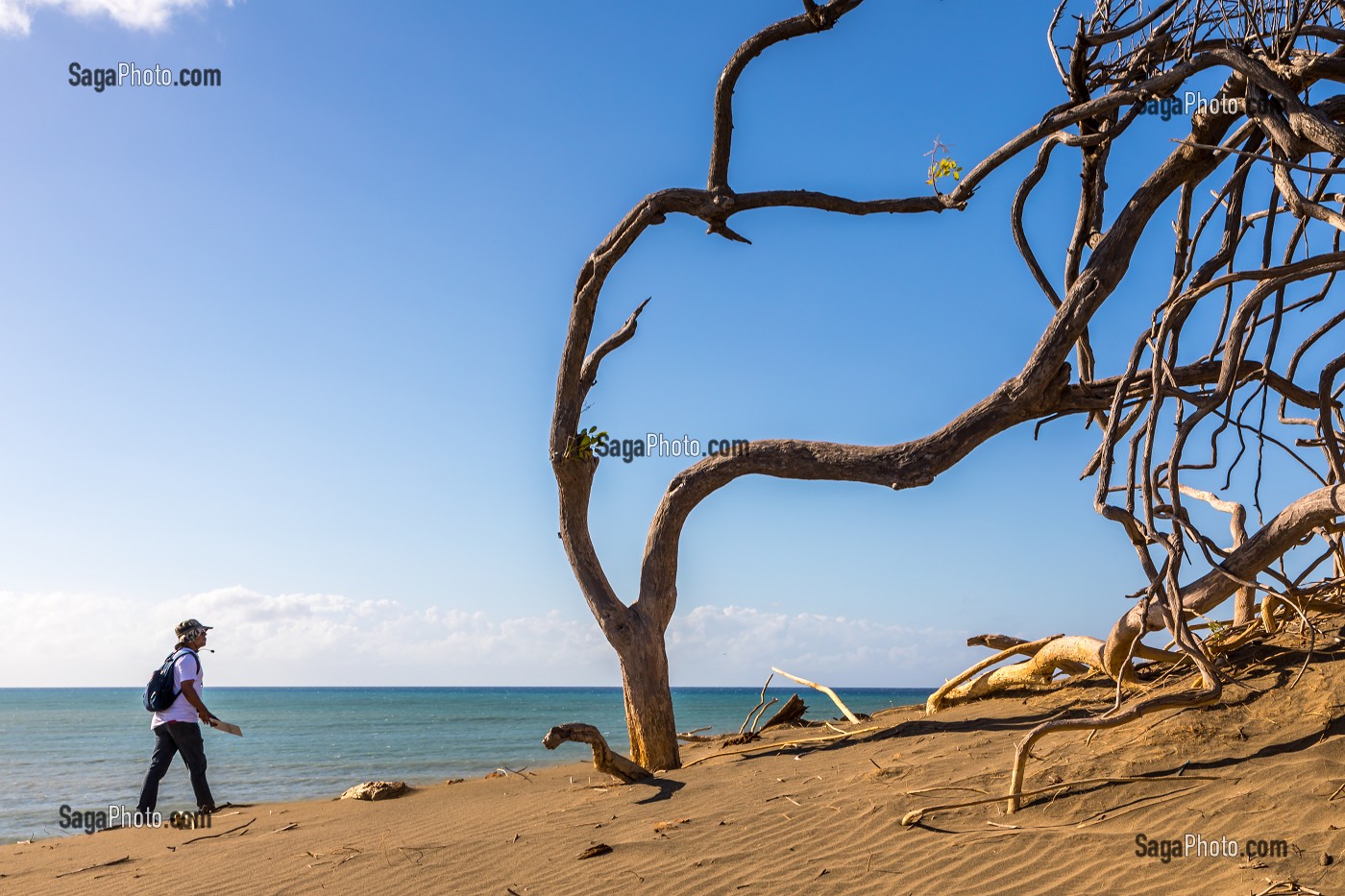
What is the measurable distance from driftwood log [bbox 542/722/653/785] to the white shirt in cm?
306

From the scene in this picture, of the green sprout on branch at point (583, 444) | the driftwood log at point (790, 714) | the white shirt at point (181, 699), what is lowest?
the driftwood log at point (790, 714)

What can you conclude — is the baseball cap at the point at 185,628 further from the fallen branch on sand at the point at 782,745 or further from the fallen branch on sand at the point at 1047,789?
the fallen branch on sand at the point at 1047,789

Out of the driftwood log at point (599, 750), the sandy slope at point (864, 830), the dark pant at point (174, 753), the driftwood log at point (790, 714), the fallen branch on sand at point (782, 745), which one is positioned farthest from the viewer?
the driftwood log at point (790, 714)

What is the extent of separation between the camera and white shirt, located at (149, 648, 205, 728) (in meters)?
7.12

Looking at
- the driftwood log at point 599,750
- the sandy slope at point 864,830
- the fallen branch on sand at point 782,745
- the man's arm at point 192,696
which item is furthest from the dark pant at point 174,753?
the fallen branch on sand at point 782,745

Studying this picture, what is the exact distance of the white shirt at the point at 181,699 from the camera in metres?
7.12

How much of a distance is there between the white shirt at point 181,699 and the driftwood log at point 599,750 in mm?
3059

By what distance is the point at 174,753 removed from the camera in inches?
278

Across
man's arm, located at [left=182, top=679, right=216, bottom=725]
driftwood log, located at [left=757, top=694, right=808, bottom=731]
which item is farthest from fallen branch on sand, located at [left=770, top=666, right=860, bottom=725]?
man's arm, located at [left=182, top=679, right=216, bottom=725]

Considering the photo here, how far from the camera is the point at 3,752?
22.5 meters

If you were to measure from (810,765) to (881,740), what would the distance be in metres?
0.85

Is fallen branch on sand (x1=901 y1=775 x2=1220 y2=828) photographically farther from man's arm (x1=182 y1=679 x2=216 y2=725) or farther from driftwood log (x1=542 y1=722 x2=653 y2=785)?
man's arm (x1=182 y1=679 x2=216 y2=725)

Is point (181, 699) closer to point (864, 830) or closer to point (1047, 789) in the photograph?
point (864, 830)

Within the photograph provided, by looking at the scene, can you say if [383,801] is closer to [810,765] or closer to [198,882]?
[198,882]
